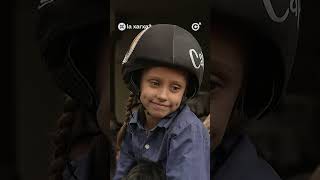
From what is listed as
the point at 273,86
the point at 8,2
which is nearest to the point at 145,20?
the point at 273,86

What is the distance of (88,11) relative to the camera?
6.86 feet

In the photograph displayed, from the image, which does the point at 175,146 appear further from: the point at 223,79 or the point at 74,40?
the point at 74,40

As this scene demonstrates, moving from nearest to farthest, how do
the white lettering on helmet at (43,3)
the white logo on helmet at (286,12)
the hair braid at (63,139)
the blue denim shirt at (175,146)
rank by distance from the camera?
the blue denim shirt at (175,146) < the white logo on helmet at (286,12) < the white lettering on helmet at (43,3) < the hair braid at (63,139)

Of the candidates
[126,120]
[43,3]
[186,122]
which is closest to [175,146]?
[186,122]

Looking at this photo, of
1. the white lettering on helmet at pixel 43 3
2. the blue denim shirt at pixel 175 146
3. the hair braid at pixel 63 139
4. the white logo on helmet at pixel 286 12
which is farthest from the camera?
the hair braid at pixel 63 139

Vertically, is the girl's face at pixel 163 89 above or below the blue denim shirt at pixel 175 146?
above

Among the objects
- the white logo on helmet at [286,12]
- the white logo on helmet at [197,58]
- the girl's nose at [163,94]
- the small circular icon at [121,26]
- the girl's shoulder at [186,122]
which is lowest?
→ the girl's shoulder at [186,122]

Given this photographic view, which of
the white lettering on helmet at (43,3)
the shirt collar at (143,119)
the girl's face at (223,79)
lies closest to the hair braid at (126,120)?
the shirt collar at (143,119)

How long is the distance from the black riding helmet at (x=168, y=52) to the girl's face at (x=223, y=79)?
108 mm

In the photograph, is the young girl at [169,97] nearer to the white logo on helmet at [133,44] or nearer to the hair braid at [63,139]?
the white logo on helmet at [133,44]

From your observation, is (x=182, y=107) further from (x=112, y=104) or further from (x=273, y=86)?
(x=273, y=86)

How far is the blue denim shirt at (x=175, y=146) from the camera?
1926 millimetres

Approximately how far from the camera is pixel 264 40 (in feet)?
6.82

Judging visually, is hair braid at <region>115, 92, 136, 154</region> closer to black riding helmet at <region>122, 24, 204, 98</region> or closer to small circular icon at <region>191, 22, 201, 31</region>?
black riding helmet at <region>122, 24, 204, 98</region>
